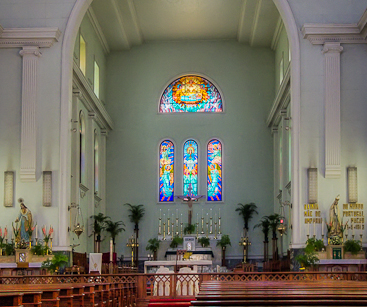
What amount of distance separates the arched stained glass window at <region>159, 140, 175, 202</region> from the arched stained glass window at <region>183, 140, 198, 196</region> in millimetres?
556

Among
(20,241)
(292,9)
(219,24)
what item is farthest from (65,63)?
(219,24)

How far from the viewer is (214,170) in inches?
1150

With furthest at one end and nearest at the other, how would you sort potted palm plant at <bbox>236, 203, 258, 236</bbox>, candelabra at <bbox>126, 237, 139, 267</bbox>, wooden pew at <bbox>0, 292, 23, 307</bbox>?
1. potted palm plant at <bbox>236, 203, 258, 236</bbox>
2. candelabra at <bbox>126, 237, 139, 267</bbox>
3. wooden pew at <bbox>0, 292, 23, 307</bbox>

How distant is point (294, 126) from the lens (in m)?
19.1

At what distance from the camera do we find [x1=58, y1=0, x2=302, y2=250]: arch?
18.6 metres

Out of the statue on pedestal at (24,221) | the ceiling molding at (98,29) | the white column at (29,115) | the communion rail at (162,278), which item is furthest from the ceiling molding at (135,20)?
the communion rail at (162,278)

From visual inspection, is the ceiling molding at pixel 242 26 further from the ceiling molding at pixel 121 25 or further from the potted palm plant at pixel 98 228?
the potted palm plant at pixel 98 228

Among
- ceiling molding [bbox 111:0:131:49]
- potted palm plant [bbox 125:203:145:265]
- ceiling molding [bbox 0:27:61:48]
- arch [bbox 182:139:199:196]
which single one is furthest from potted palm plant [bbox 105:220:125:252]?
ceiling molding [bbox 0:27:61:48]

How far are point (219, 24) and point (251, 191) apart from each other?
707 cm

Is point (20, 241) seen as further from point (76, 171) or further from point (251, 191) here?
point (251, 191)

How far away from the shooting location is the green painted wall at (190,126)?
28.7m

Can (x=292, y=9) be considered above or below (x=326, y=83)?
above

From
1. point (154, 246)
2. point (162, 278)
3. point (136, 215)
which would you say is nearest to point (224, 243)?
point (154, 246)

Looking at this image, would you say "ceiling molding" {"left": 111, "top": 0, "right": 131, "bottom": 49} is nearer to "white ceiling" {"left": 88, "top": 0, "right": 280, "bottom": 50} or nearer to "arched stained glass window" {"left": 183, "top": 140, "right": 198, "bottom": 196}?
"white ceiling" {"left": 88, "top": 0, "right": 280, "bottom": 50}
